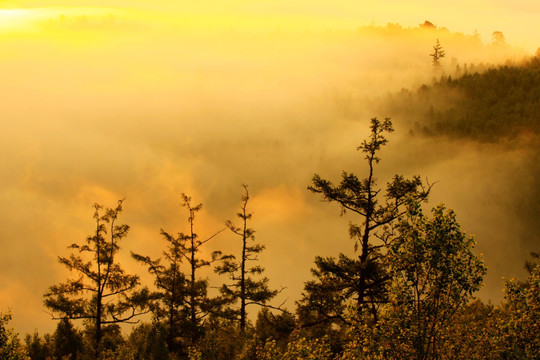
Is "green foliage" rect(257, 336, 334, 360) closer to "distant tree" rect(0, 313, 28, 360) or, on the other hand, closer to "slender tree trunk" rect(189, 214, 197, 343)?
"distant tree" rect(0, 313, 28, 360)

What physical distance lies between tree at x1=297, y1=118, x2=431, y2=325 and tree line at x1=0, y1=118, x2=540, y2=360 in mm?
60

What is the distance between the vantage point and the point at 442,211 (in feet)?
70.9

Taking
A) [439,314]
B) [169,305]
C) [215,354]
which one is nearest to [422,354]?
[439,314]

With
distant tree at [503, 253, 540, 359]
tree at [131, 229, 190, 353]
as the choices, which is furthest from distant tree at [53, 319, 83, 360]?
distant tree at [503, 253, 540, 359]

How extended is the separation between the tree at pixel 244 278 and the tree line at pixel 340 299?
9 centimetres

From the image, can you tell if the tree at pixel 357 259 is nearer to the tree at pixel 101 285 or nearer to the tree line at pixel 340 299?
the tree line at pixel 340 299

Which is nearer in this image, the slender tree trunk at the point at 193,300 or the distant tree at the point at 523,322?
the distant tree at the point at 523,322

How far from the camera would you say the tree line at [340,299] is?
2180 centimetres

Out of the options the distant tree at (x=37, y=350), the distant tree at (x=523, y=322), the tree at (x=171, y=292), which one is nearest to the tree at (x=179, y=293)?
the tree at (x=171, y=292)

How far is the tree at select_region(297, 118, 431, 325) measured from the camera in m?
30.2

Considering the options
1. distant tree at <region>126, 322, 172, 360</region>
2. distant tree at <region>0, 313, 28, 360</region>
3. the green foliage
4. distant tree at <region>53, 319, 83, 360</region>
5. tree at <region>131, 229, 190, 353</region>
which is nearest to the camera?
the green foliage

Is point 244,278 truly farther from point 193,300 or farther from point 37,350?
point 37,350

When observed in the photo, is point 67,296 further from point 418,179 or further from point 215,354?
point 418,179

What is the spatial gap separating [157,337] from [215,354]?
533 cm
